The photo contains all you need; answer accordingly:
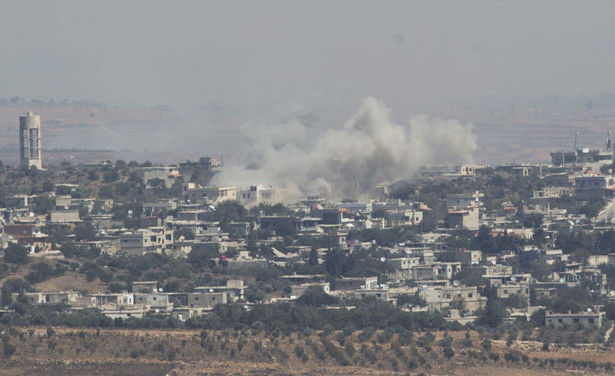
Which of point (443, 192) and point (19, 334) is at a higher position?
point (443, 192)

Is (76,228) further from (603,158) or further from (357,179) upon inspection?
(603,158)

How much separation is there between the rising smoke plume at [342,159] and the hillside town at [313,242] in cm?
133

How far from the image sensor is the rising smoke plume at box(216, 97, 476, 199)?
4919 inches

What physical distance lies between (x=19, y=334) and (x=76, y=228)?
34210 millimetres

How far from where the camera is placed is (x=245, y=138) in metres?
142

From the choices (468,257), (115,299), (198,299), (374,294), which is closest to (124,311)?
(115,299)

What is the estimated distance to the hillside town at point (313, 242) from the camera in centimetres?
7769

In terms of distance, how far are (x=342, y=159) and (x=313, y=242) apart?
28896 millimetres

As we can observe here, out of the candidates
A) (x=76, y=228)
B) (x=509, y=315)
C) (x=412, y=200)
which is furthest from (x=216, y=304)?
(x=412, y=200)

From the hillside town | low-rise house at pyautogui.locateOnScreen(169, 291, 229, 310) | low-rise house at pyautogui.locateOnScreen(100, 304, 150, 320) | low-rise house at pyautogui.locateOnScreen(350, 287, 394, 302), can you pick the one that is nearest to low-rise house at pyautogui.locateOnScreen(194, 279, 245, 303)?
the hillside town

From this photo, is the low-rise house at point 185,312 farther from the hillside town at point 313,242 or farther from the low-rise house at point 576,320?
the low-rise house at point 576,320

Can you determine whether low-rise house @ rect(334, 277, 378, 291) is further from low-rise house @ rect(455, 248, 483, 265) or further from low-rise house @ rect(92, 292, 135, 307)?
low-rise house @ rect(92, 292, 135, 307)

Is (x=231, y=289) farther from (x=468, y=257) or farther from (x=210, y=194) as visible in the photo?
(x=210, y=194)

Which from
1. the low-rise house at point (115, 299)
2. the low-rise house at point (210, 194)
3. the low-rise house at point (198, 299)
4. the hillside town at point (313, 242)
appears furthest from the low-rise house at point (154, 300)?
the low-rise house at point (210, 194)
